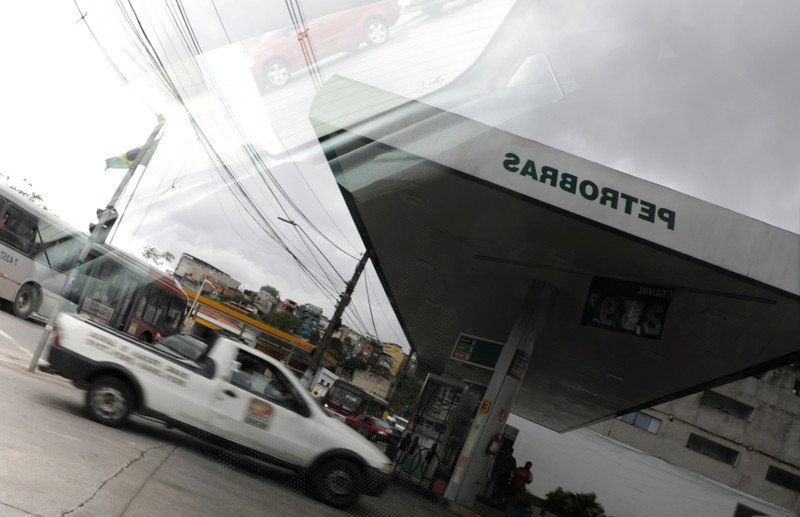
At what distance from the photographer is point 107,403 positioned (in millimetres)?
5844

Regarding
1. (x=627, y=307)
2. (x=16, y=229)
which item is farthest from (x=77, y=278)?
(x=16, y=229)

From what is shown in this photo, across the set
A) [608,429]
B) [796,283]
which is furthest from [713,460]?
[796,283]

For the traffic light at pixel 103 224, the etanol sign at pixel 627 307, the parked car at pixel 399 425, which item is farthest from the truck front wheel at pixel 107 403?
the parked car at pixel 399 425

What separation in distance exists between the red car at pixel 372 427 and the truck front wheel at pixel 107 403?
9.46 ft

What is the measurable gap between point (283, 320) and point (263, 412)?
283 cm

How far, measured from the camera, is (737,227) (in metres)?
6.29

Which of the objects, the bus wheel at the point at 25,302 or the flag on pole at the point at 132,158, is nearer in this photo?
the flag on pole at the point at 132,158

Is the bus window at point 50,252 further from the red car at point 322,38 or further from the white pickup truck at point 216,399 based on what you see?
the red car at point 322,38

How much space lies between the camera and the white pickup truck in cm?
579

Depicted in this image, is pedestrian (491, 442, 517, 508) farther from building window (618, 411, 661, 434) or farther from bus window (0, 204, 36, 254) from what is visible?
building window (618, 411, 661, 434)

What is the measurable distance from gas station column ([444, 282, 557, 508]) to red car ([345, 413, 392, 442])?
A: 1.26m

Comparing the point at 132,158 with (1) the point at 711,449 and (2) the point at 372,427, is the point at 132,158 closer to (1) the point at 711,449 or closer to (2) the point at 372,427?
(2) the point at 372,427

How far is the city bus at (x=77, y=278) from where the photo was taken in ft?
15.9

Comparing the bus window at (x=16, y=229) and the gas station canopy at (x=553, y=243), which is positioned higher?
the gas station canopy at (x=553, y=243)
